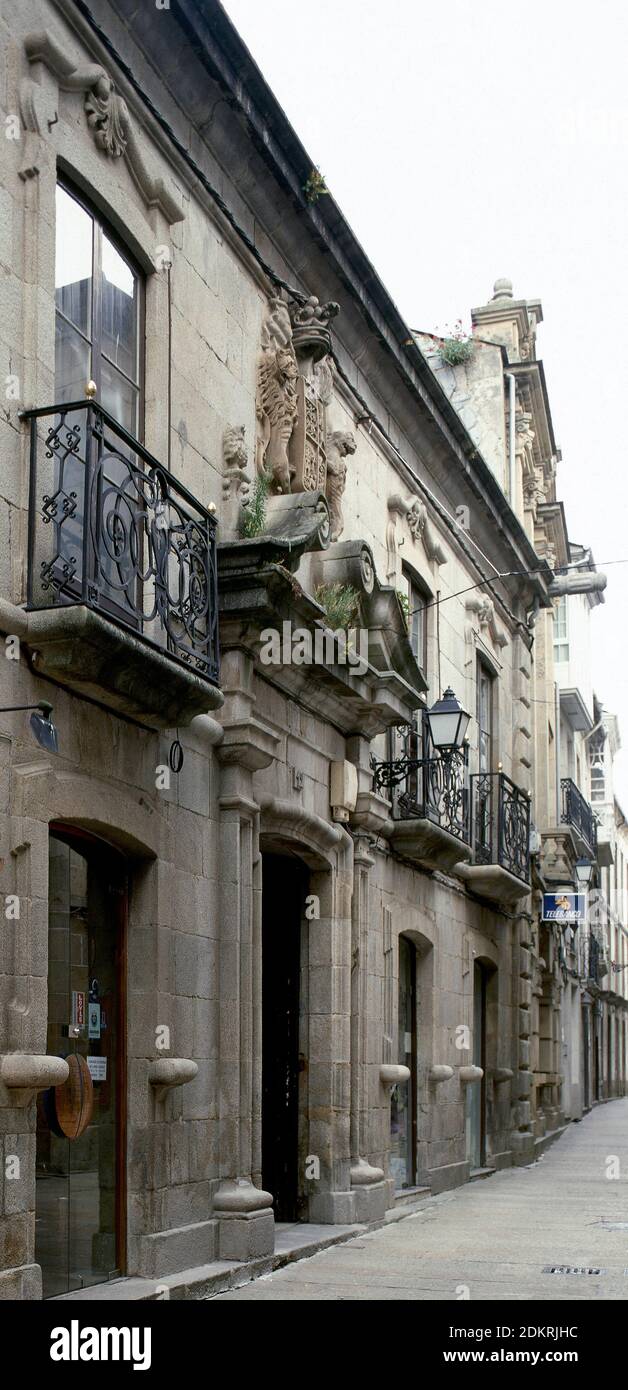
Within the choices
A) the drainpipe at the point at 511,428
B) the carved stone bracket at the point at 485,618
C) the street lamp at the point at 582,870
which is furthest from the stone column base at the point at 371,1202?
the street lamp at the point at 582,870

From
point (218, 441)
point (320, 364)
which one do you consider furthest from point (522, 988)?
point (218, 441)

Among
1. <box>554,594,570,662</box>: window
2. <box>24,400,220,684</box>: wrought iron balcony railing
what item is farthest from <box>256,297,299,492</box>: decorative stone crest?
<box>554,594,570,662</box>: window

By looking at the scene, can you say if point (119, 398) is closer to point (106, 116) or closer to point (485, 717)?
point (106, 116)

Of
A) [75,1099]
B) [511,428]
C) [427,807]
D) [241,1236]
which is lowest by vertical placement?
[241,1236]

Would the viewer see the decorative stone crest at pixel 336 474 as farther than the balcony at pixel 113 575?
Yes

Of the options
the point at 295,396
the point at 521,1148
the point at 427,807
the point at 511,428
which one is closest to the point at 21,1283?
the point at 295,396

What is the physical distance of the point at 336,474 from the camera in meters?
11.8

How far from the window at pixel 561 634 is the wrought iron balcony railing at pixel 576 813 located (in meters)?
3.08

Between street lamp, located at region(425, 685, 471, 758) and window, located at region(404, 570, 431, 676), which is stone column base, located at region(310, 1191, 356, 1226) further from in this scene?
window, located at region(404, 570, 431, 676)

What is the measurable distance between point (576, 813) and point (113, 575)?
860 inches

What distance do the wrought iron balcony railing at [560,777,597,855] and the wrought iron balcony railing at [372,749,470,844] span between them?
1183 cm

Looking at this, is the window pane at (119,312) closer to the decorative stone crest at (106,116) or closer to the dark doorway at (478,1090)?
the decorative stone crest at (106,116)

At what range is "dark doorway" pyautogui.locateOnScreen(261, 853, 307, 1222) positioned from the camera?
11070mm

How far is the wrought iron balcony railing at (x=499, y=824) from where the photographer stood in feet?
54.8
